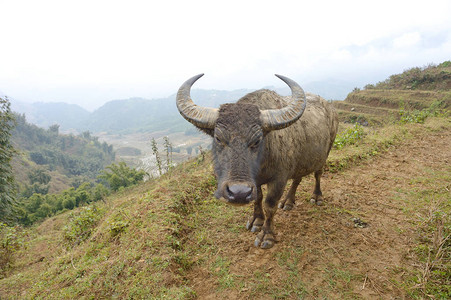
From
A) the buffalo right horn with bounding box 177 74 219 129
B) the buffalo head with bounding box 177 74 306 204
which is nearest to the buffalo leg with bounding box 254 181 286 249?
the buffalo head with bounding box 177 74 306 204

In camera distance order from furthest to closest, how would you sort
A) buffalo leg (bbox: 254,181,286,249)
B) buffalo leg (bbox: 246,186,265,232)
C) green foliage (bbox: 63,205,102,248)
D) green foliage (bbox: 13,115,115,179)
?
1. green foliage (bbox: 13,115,115,179)
2. green foliage (bbox: 63,205,102,248)
3. buffalo leg (bbox: 246,186,265,232)
4. buffalo leg (bbox: 254,181,286,249)

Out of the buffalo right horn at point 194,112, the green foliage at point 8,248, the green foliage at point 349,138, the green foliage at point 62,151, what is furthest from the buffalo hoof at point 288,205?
the green foliage at point 62,151

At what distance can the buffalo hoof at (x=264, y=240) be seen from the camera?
3600 millimetres

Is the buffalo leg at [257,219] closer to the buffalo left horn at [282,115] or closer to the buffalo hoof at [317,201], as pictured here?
the buffalo hoof at [317,201]

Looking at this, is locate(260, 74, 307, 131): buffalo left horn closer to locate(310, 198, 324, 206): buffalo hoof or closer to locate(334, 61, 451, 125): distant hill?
locate(310, 198, 324, 206): buffalo hoof

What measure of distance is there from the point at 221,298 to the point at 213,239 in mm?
1112

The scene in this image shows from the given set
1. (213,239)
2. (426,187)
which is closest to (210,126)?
(213,239)

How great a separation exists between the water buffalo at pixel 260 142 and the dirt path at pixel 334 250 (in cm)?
42

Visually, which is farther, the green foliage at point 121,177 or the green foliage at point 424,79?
the green foliage at point 121,177

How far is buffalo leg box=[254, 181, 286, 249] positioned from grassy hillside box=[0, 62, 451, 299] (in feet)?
0.48

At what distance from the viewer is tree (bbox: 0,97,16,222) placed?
1236 cm

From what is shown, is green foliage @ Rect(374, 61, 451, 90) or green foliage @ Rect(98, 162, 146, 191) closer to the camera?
green foliage @ Rect(374, 61, 451, 90)

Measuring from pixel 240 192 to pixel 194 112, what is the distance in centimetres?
129

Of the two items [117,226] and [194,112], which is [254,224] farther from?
[117,226]
